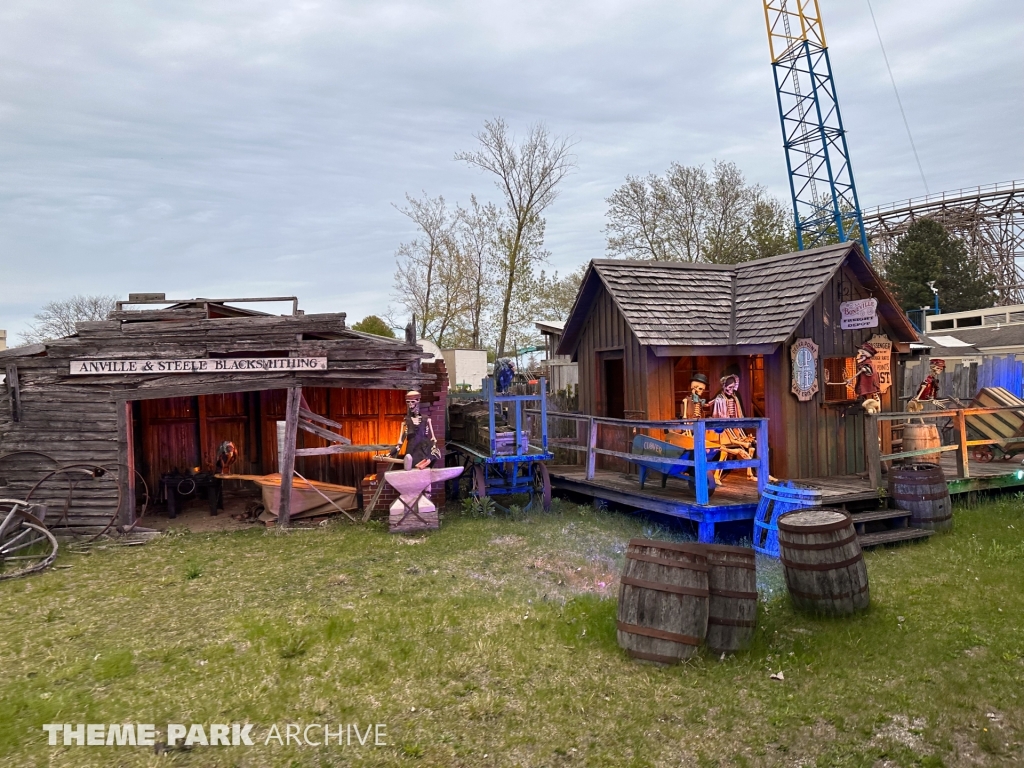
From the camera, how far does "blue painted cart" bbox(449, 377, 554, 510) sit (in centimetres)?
1202

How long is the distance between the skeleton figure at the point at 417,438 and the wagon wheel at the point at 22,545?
194 inches

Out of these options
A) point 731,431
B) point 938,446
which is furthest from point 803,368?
point 938,446

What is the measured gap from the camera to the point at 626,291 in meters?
12.2

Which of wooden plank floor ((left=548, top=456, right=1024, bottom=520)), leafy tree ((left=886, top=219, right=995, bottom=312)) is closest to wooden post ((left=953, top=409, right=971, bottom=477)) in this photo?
wooden plank floor ((left=548, top=456, right=1024, bottom=520))

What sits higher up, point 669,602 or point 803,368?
point 803,368

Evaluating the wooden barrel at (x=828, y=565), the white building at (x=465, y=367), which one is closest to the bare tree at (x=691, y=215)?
the white building at (x=465, y=367)

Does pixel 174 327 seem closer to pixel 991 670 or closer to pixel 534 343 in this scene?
pixel 991 670

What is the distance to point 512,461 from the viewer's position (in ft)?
39.6

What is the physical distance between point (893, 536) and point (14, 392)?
1293 cm

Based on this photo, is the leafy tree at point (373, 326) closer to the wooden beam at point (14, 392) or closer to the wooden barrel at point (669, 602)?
the wooden beam at point (14, 392)

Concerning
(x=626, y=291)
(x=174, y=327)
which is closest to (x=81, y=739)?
(x=174, y=327)

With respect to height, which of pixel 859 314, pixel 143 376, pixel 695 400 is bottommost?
pixel 695 400

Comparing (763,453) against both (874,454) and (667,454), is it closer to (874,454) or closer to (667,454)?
(667,454)

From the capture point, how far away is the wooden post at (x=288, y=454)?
11.2m
